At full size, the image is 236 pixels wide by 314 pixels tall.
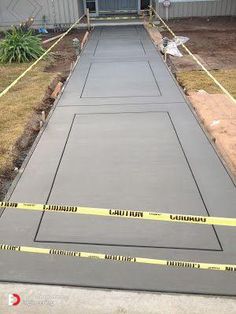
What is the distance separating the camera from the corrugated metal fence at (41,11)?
1598 cm

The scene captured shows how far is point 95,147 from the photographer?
17.3ft

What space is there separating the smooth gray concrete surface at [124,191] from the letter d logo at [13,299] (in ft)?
0.51

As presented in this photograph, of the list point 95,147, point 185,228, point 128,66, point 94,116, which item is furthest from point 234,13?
point 185,228

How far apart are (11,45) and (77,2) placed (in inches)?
258

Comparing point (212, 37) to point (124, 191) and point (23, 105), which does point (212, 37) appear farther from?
point (124, 191)

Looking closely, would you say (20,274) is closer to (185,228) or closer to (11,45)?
(185,228)

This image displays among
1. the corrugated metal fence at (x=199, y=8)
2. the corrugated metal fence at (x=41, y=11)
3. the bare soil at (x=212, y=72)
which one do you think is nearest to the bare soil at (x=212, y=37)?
the bare soil at (x=212, y=72)

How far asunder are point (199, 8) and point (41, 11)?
7.69 meters

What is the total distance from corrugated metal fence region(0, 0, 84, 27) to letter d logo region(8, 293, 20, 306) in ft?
50.4

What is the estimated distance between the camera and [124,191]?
416cm

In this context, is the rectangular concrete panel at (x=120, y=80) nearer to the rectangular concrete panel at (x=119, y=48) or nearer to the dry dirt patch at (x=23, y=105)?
the dry dirt patch at (x=23, y=105)

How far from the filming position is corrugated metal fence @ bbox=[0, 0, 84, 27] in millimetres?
15984

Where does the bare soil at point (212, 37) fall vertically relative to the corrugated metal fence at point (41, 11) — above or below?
below

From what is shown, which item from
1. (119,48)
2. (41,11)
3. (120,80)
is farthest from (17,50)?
(41,11)
